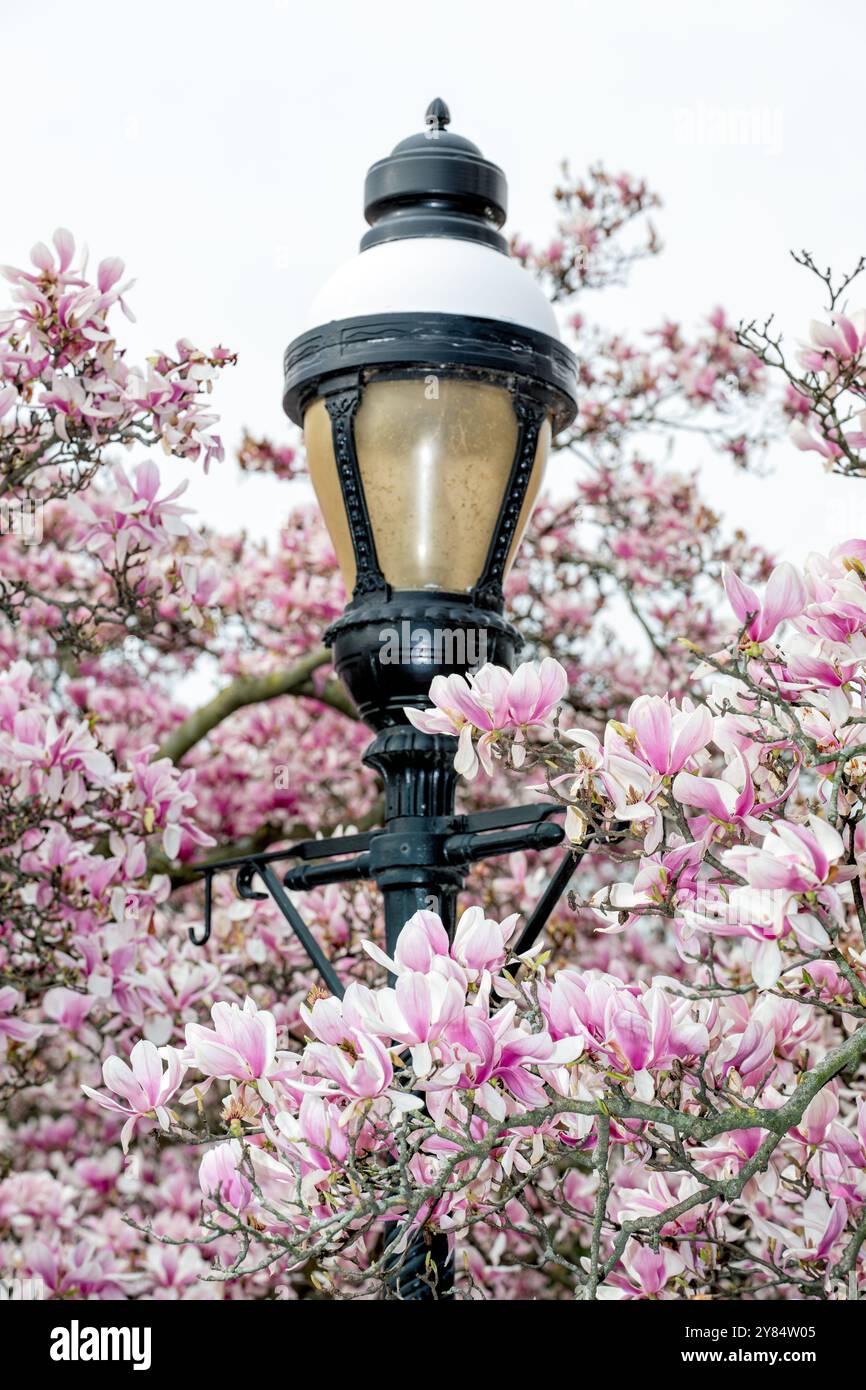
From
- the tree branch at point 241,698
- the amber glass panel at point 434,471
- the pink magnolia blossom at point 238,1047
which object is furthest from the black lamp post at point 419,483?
the tree branch at point 241,698

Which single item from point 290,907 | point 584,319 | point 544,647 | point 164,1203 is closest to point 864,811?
point 290,907

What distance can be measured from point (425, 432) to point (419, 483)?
8 cm

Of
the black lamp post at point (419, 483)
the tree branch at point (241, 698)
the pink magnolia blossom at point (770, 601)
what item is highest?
the tree branch at point (241, 698)

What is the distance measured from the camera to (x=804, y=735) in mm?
1726

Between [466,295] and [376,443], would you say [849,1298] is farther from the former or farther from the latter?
[466,295]

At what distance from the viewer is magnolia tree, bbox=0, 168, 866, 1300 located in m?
1.64

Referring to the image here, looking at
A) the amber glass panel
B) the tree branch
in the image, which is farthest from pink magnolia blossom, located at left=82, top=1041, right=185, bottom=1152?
the tree branch

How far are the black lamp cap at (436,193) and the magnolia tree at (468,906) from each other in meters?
0.59

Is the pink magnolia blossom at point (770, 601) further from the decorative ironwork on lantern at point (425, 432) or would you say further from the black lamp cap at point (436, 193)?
the black lamp cap at point (436, 193)

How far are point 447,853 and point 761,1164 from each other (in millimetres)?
677

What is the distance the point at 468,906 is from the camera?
3.65 metres

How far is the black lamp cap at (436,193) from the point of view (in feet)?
7.84

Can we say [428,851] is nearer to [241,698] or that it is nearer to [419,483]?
[419,483]
